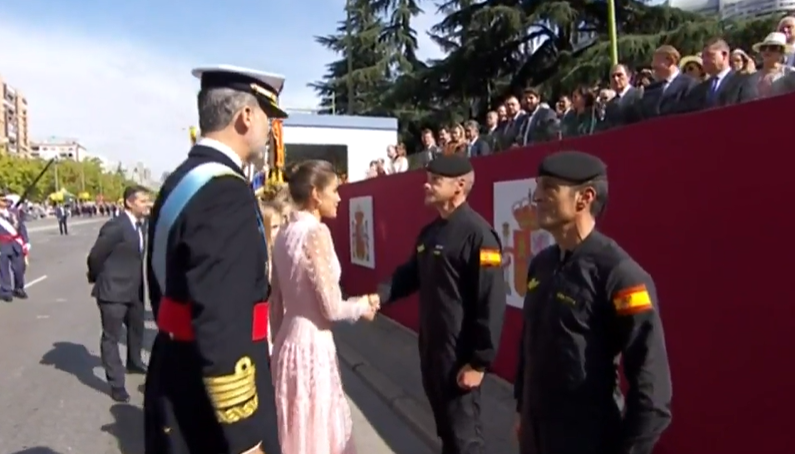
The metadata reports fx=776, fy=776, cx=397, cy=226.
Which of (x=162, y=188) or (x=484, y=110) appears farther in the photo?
(x=484, y=110)

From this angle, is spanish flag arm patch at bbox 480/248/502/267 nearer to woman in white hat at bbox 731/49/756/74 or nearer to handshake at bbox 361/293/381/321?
handshake at bbox 361/293/381/321

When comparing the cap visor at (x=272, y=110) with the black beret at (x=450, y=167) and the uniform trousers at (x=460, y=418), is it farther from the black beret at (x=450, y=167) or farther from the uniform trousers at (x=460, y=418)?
the uniform trousers at (x=460, y=418)

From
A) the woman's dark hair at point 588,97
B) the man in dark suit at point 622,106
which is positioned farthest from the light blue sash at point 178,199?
the woman's dark hair at point 588,97

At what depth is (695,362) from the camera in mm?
4523

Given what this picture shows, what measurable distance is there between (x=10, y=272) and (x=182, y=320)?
15.3 metres

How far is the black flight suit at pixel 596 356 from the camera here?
2.57m

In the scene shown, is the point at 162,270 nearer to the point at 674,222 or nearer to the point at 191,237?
the point at 191,237

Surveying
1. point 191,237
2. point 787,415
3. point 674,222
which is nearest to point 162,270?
point 191,237

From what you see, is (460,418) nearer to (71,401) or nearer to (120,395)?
(120,395)

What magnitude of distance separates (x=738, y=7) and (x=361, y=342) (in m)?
15.6

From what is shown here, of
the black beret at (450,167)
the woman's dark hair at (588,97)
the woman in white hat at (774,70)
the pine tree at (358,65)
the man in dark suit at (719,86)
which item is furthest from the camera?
the pine tree at (358,65)

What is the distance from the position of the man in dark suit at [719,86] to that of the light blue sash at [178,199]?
3895 millimetres

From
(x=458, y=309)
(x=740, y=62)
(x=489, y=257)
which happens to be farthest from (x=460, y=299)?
(x=740, y=62)

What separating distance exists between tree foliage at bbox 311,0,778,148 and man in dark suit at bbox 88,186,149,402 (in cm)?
1497
